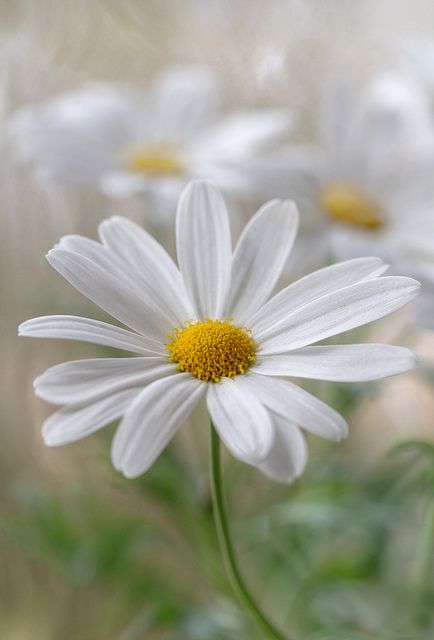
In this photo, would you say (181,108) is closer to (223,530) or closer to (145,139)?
(145,139)

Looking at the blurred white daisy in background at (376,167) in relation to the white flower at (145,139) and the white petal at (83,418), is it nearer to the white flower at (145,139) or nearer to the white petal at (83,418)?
the white flower at (145,139)

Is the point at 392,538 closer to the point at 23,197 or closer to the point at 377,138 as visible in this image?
the point at 377,138

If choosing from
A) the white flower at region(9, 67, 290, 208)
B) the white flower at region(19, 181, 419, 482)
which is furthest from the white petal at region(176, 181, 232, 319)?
the white flower at region(9, 67, 290, 208)

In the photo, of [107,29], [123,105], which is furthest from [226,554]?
[107,29]

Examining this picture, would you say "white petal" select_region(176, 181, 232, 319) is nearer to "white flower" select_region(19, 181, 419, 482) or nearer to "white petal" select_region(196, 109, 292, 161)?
"white flower" select_region(19, 181, 419, 482)

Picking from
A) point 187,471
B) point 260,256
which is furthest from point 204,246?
point 187,471

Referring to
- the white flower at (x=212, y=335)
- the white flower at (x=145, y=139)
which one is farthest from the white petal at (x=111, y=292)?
the white flower at (x=145, y=139)
